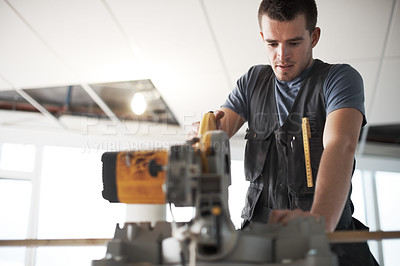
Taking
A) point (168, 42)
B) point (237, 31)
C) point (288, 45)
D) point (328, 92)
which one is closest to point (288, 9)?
point (288, 45)

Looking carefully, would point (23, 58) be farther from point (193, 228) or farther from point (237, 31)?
point (193, 228)

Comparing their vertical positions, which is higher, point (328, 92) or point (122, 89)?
point (122, 89)

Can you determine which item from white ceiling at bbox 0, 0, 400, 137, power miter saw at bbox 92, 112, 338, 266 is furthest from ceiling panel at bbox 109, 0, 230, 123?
power miter saw at bbox 92, 112, 338, 266

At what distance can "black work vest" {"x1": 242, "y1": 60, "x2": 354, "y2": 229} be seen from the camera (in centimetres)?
144

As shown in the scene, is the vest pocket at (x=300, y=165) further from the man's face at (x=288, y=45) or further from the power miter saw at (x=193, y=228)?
the power miter saw at (x=193, y=228)

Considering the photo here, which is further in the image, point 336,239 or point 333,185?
point 333,185

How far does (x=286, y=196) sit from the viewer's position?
146cm

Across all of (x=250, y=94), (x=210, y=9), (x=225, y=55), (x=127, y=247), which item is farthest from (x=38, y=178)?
(x=127, y=247)

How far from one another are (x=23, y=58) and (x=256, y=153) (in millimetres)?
2724

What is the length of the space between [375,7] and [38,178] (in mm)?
4566

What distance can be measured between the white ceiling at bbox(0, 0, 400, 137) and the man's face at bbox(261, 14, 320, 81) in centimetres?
112

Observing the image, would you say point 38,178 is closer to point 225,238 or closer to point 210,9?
point 210,9

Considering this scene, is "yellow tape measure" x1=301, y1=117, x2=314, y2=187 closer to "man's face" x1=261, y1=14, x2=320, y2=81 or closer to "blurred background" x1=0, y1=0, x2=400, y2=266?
"man's face" x1=261, y1=14, x2=320, y2=81

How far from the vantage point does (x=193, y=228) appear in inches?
32.7
